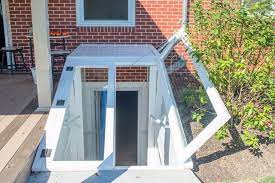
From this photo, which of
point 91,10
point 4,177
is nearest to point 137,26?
point 91,10

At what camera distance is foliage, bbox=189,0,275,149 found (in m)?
3.86

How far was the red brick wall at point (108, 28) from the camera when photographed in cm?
606

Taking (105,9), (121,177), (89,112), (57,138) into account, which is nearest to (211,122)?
(121,177)

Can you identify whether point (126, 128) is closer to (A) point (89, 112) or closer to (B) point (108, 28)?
(A) point (89, 112)

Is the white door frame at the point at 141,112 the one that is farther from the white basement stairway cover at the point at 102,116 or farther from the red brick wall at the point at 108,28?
the red brick wall at the point at 108,28

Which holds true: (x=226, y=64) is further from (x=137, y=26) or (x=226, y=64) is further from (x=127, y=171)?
(x=137, y=26)

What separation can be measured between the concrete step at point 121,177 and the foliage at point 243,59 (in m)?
0.96

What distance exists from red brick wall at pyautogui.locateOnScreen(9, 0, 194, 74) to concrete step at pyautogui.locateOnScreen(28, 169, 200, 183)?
3818 mm

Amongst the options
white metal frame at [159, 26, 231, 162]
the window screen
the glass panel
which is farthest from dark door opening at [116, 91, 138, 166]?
white metal frame at [159, 26, 231, 162]

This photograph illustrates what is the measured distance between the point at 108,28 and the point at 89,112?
175 centimetres

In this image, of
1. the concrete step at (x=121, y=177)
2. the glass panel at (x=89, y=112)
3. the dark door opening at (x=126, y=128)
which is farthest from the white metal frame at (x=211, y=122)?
the dark door opening at (x=126, y=128)

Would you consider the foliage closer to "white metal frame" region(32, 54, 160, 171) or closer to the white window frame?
"white metal frame" region(32, 54, 160, 171)

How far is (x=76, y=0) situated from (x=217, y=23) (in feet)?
10.2

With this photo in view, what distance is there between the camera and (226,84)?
427 cm
